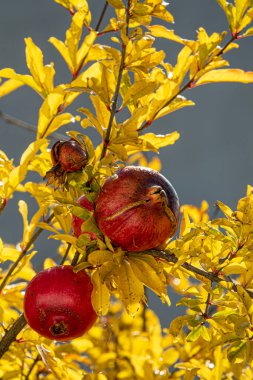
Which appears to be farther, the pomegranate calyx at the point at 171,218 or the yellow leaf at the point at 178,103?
the yellow leaf at the point at 178,103

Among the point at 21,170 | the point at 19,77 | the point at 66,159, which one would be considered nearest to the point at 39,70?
the point at 19,77

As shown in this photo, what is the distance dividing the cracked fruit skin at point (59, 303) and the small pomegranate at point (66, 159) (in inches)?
4.5

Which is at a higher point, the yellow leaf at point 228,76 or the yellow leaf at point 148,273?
the yellow leaf at point 228,76

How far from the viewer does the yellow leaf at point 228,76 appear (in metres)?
0.90

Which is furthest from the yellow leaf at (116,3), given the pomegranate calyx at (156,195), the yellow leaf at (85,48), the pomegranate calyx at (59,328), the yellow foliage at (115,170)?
the pomegranate calyx at (59,328)

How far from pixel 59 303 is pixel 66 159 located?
0.17 metres

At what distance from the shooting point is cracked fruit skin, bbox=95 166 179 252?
2.32 feet

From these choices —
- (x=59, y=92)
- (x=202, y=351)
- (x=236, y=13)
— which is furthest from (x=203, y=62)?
(x=202, y=351)

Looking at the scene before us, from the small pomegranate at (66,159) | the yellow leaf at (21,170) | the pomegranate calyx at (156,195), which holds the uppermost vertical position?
the small pomegranate at (66,159)

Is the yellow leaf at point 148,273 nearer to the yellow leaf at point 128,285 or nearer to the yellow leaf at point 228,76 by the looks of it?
the yellow leaf at point 128,285

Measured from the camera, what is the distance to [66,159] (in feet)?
2.43

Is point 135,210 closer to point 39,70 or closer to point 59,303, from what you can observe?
point 59,303

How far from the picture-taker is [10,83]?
1036 millimetres

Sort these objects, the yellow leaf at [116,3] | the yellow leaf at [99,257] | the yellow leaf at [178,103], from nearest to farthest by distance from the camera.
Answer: the yellow leaf at [99,257] → the yellow leaf at [116,3] → the yellow leaf at [178,103]
